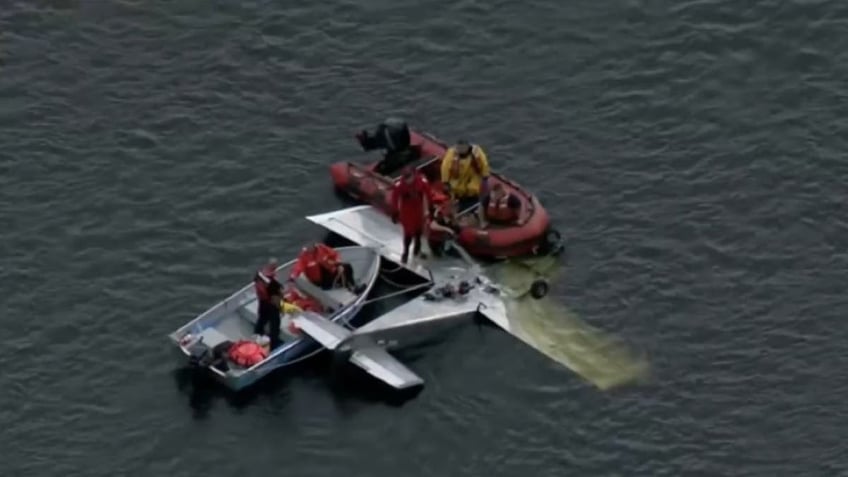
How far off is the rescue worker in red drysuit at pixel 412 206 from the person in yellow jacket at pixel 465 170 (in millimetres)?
1244

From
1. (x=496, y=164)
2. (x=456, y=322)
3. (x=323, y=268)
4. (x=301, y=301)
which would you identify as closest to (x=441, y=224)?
(x=456, y=322)

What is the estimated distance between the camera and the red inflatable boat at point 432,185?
70.4m

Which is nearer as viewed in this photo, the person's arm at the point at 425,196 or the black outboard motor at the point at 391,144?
the person's arm at the point at 425,196

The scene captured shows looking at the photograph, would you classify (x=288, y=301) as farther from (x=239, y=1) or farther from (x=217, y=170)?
(x=239, y=1)

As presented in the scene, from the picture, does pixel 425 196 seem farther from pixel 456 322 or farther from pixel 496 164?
pixel 496 164

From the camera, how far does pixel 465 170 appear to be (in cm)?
7150

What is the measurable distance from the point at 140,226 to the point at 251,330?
24.4 ft

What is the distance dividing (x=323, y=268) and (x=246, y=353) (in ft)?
14.3

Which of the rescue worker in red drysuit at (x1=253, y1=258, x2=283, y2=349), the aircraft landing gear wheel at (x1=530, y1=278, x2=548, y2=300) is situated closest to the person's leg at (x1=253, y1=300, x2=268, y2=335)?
the rescue worker in red drysuit at (x1=253, y1=258, x2=283, y2=349)

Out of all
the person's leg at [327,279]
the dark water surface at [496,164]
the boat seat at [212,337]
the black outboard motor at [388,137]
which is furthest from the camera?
the black outboard motor at [388,137]

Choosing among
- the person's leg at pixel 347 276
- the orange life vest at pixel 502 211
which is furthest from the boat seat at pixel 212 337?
the orange life vest at pixel 502 211

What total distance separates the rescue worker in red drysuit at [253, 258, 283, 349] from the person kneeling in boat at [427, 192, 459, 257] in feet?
20.5

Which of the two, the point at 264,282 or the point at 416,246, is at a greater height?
the point at 264,282

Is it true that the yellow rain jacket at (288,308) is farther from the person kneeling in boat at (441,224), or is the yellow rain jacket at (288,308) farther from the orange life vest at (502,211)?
the orange life vest at (502,211)
